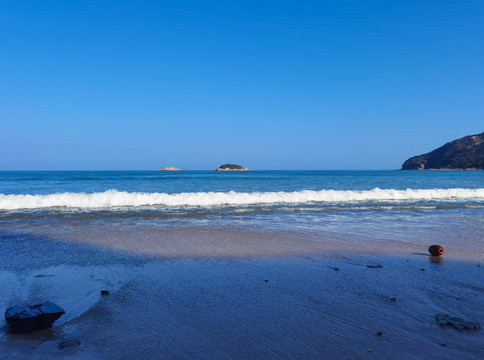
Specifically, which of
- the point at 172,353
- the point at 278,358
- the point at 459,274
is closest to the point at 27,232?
the point at 172,353

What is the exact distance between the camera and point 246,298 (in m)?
4.07

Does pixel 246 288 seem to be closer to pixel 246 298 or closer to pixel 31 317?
pixel 246 298

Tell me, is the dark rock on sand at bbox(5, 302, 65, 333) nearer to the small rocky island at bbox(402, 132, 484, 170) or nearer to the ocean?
the ocean

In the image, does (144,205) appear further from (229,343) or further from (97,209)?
(229,343)

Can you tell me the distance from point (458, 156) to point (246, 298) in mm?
112257

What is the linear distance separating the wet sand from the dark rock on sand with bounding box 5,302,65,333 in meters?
0.08

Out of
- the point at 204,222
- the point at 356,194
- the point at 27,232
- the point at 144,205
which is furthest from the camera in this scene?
the point at 356,194

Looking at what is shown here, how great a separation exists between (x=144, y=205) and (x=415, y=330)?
13.8m

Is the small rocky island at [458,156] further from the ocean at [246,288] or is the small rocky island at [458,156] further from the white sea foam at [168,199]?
the ocean at [246,288]

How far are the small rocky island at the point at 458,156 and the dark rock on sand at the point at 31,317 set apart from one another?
350 ft

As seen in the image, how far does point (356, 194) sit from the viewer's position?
19.6 meters

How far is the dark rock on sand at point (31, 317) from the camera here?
3.13 meters

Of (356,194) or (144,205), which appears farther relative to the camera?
(356,194)

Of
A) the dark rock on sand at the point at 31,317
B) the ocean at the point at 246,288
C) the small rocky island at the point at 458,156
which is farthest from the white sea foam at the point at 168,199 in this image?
the small rocky island at the point at 458,156
